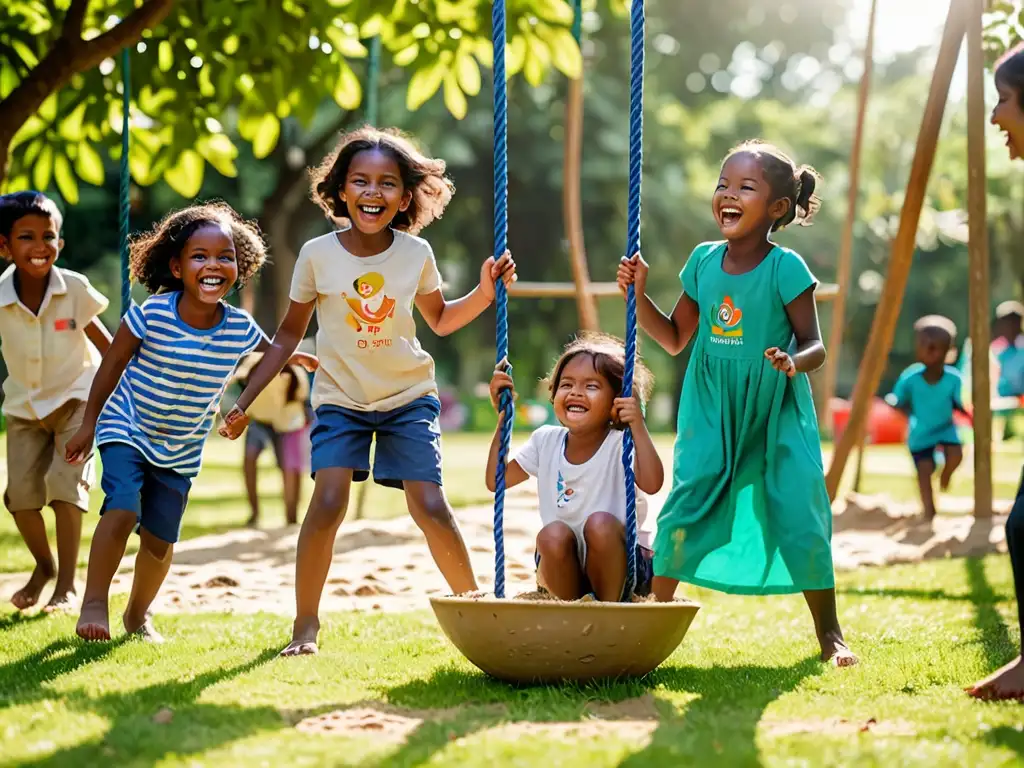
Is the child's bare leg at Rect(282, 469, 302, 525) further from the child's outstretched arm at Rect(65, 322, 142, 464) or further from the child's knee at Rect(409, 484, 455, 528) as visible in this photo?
the child's knee at Rect(409, 484, 455, 528)

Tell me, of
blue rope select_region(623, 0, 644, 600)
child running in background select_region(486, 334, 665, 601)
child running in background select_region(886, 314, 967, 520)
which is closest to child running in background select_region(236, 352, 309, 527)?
child running in background select_region(886, 314, 967, 520)

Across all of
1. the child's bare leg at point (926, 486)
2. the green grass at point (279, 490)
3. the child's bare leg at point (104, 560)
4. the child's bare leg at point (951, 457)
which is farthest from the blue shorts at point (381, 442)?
the child's bare leg at point (951, 457)

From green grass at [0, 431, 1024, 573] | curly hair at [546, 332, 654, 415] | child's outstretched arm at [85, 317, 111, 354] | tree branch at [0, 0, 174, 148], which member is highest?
tree branch at [0, 0, 174, 148]

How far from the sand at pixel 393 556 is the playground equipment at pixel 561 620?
199cm

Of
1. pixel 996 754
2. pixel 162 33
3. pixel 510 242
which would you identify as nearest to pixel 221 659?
pixel 996 754

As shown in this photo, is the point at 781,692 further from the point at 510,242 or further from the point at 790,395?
the point at 510,242

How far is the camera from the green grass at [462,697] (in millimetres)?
2941

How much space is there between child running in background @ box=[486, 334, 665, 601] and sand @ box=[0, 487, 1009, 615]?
1617 millimetres

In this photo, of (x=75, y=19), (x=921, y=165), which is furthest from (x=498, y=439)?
(x=921, y=165)

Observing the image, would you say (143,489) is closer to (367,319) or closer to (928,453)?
(367,319)

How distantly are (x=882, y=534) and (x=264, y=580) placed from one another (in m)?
4.19

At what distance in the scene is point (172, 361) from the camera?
4727 mm

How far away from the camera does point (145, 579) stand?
482cm

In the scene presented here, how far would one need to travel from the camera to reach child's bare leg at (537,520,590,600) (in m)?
4.11
